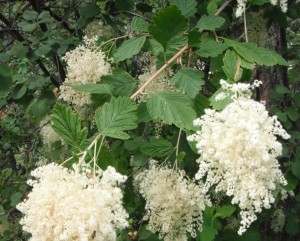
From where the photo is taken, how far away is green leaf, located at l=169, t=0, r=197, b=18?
1927 millimetres

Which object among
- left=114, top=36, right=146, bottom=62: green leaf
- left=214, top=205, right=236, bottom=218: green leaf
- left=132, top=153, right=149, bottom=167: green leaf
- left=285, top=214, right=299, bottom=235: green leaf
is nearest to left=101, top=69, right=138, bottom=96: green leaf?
left=114, top=36, right=146, bottom=62: green leaf

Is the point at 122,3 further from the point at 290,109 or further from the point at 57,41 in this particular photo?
the point at 290,109

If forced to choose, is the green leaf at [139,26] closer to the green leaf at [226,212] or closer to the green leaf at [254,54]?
the green leaf at [254,54]

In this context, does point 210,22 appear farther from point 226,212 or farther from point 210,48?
point 226,212

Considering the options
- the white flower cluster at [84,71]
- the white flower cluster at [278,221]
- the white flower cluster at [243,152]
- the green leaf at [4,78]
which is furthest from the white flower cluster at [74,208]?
the white flower cluster at [278,221]

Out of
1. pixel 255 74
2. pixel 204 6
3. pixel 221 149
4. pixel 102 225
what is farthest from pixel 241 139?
pixel 255 74

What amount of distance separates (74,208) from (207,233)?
45.5 inches

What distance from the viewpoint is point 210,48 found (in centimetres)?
182

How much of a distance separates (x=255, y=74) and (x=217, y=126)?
104 inches

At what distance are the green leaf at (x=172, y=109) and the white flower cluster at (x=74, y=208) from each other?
37 centimetres

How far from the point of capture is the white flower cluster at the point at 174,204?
1.57 m

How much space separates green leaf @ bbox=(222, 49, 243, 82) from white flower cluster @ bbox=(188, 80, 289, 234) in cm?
26

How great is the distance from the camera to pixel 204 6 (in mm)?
2230

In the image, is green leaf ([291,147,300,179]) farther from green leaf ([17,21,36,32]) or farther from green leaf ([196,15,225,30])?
green leaf ([17,21,36,32])
